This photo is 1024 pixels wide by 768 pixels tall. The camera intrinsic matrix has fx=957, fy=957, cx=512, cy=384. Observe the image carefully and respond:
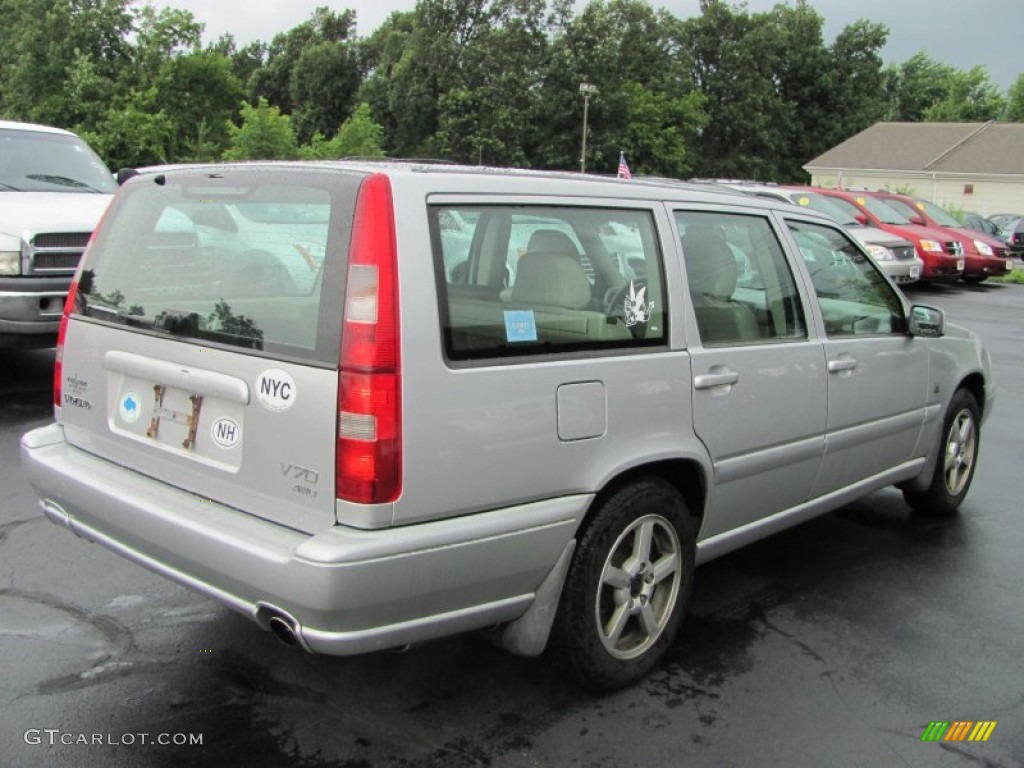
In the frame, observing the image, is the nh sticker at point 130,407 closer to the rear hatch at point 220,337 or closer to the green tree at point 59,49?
the rear hatch at point 220,337

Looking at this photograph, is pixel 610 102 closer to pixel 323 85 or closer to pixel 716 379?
pixel 323 85

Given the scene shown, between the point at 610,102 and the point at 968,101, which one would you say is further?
the point at 968,101

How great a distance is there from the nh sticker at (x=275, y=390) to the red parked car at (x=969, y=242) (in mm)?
19641

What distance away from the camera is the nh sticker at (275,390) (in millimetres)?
2672

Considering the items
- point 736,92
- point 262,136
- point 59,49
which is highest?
point 736,92

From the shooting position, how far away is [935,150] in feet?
191

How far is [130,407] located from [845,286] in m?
3.15

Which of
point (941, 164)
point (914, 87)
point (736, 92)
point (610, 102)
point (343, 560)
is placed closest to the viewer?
point (343, 560)

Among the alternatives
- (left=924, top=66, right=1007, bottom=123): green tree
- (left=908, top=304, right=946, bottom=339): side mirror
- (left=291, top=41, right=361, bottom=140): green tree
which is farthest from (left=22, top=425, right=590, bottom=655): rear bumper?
(left=924, top=66, right=1007, bottom=123): green tree

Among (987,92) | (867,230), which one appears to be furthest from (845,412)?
(987,92)

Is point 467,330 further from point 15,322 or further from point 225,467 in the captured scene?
point 15,322

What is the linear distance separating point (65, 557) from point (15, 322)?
3181mm

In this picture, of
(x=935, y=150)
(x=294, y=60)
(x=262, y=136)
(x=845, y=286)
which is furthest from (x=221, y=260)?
(x=294, y=60)

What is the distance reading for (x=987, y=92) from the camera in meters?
88.8
